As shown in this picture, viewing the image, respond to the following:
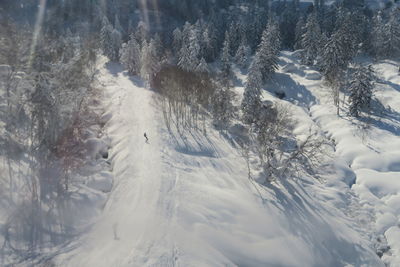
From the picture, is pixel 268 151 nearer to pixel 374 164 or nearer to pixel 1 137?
pixel 374 164

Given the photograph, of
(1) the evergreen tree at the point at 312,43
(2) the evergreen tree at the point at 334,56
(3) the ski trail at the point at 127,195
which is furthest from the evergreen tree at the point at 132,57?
(2) the evergreen tree at the point at 334,56

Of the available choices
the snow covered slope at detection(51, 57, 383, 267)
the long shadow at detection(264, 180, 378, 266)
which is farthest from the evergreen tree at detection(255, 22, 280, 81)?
the long shadow at detection(264, 180, 378, 266)

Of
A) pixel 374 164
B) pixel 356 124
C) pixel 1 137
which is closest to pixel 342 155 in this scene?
pixel 374 164

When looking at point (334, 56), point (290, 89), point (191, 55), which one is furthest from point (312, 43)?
point (191, 55)

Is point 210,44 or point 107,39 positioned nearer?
point 107,39

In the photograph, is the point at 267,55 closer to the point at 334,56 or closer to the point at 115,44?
the point at 334,56

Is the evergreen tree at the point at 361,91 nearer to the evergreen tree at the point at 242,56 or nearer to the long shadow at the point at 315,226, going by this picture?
the long shadow at the point at 315,226

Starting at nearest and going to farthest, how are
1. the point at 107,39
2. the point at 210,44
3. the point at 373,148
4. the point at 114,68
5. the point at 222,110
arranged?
the point at 373,148, the point at 222,110, the point at 114,68, the point at 107,39, the point at 210,44
